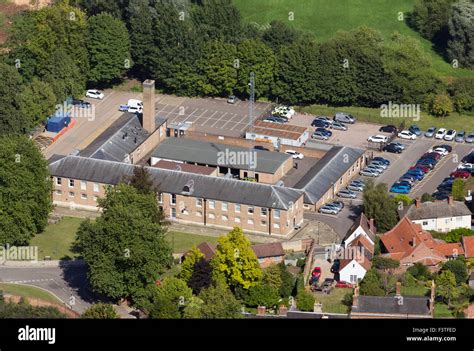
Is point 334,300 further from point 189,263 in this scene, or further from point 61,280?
point 61,280

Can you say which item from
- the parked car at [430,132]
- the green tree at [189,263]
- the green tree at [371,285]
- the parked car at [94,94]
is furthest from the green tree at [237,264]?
the parked car at [94,94]

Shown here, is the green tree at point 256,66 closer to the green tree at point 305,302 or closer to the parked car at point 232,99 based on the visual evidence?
the parked car at point 232,99

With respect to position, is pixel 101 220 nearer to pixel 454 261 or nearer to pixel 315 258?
pixel 315 258

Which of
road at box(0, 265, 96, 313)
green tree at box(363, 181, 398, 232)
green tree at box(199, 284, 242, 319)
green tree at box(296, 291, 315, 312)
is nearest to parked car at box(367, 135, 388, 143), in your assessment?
green tree at box(363, 181, 398, 232)

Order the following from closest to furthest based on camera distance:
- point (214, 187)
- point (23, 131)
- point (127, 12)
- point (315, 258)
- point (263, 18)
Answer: point (315, 258) < point (214, 187) < point (23, 131) < point (127, 12) < point (263, 18)

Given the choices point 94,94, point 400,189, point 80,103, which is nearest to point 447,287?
point 400,189

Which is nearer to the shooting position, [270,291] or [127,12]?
[270,291]
